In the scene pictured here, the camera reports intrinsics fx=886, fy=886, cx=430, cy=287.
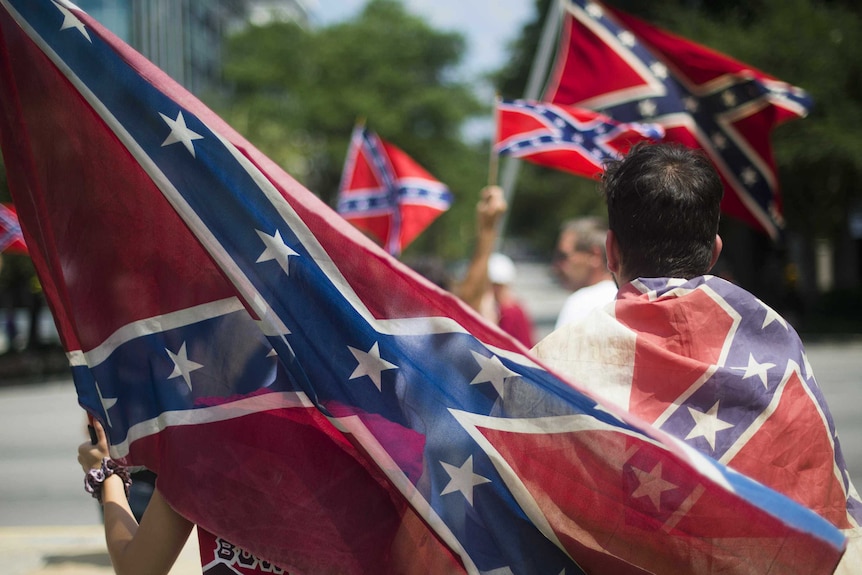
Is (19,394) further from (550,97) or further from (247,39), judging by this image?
(247,39)

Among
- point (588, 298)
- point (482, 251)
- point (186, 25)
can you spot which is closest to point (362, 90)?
point (186, 25)

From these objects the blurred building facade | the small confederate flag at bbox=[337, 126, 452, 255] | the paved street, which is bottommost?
the paved street

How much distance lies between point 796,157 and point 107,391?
20306mm

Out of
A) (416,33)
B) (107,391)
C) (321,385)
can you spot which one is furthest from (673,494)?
(416,33)

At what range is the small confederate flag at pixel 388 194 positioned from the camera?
9461mm

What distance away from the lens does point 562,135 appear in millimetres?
5383

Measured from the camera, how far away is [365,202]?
9.95 m

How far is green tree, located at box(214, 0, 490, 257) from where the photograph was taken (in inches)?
1795

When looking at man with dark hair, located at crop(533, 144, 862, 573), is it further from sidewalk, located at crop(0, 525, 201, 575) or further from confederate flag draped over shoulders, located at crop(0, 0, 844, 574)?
sidewalk, located at crop(0, 525, 201, 575)

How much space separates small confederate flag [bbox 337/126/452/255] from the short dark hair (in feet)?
24.1

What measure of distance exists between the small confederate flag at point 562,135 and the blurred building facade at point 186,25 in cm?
233

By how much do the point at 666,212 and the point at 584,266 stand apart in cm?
294

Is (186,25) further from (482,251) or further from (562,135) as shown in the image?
(482,251)

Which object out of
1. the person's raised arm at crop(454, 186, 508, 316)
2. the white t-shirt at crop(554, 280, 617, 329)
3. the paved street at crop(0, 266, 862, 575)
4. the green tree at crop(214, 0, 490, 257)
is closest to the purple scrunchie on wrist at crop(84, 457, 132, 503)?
the person's raised arm at crop(454, 186, 508, 316)
